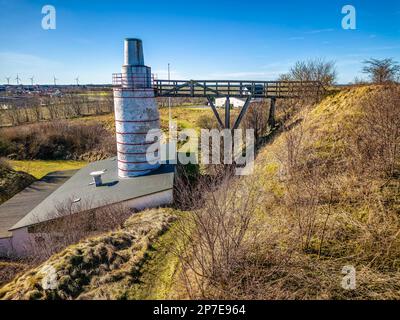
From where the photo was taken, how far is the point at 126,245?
35.0 ft

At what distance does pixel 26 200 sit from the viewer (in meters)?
21.2

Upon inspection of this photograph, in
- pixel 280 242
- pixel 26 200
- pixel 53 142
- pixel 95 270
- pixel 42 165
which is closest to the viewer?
pixel 280 242

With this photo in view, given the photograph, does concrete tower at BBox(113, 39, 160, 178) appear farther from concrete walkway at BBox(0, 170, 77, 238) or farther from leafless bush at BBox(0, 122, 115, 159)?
leafless bush at BBox(0, 122, 115, 159)

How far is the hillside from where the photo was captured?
21.4 feet

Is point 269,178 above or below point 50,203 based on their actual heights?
above

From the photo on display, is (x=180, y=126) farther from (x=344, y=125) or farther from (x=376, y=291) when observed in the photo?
(x=376, y=291)

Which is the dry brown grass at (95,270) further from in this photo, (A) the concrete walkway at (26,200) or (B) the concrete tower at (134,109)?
(A) the concrete walkway at (26,200)

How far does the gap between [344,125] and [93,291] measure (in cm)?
1348

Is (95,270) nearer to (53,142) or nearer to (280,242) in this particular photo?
(280,242)

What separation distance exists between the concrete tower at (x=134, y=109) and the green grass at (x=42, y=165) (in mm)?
18567

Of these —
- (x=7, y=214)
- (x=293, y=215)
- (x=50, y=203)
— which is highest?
(x=293, y=215)

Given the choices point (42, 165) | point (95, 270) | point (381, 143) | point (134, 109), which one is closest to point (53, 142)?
point (42, 165)

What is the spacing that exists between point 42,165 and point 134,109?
24.6 m
